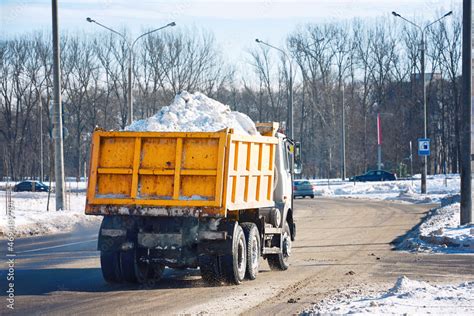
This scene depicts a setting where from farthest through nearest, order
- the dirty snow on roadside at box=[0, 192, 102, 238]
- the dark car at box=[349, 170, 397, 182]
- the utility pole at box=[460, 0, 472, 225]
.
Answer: the dark car at box=[349, 170, 397, 182]
the dirty snow on roadside at box=[0, 192, 102, 238]
the utility pole at box=[460, 0, 472, 225]

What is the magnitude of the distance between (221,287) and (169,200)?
1.66m

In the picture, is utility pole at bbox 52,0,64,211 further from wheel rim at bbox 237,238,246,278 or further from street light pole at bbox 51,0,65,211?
wheel rim at bbox 237,238,246,278

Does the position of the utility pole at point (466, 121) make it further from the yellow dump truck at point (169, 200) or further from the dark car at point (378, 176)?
the dark car at point (378, 176)

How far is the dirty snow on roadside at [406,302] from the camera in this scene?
9.81 m

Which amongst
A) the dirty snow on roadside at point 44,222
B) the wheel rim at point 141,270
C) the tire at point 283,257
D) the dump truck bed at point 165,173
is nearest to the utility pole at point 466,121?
the tire at point 283,257

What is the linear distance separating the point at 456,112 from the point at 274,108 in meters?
18.8

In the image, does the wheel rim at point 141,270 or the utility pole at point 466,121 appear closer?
the wheel rim at point 141,270

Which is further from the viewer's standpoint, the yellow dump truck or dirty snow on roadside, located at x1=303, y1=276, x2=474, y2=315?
the yellow dump truck

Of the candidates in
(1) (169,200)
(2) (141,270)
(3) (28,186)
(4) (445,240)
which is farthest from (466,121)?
(3) (28,186)

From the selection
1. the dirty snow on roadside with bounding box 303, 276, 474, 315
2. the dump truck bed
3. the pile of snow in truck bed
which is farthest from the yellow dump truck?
the dirty snow on roadside with bounding box 303, 276, 474, 315

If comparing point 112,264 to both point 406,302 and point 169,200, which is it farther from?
point 406,302

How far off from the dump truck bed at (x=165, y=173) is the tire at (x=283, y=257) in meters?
2.87

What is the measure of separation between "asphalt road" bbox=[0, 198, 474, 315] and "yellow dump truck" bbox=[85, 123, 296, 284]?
48cm

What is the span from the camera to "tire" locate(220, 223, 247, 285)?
13.1 metres
